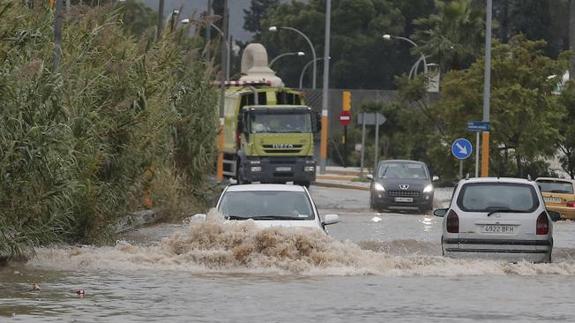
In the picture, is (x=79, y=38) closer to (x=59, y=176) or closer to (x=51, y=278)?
(x=59, y=176)

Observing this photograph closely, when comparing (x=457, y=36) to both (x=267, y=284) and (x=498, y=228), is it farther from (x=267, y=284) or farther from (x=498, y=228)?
(x=267, y=284)

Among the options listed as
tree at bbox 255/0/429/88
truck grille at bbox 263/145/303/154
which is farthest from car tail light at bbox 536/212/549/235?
tree at bbox 255/0/429/88

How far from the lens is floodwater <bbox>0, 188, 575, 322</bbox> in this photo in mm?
16344

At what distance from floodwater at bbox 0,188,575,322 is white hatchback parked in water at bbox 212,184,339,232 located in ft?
1.08

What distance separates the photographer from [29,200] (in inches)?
884

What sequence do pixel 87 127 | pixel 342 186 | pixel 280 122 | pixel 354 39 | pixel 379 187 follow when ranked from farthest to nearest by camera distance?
1. pixel 354 39
2. pixel 342 186
3. pixel 280 122
4. pixel 379 187
5. pixel 87 127

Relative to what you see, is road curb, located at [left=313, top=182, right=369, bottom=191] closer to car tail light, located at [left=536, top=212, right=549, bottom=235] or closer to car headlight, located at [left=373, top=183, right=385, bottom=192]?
car headlight, located at [left=373, top=183, right=385, bottom=192]

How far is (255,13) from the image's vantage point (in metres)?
176

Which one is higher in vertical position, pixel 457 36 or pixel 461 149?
pixel 457 36

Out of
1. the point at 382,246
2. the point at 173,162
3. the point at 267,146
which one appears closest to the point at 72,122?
the point at 382,246

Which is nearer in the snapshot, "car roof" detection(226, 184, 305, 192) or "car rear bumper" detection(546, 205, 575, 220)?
"car roof" detection(226, 184, 305, 192)

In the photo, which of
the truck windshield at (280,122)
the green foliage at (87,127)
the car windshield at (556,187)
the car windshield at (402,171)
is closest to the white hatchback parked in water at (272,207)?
the green foliage at (87,127)

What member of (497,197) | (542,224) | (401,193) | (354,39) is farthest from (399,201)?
(354,39)

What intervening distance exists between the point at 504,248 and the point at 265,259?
347cm
